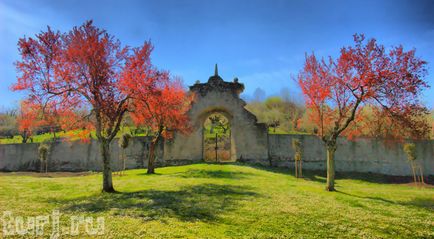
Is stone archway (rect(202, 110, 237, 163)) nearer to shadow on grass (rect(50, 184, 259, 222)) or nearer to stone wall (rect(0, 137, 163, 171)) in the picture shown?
stone wall (rect(0, 137, 163, 171))

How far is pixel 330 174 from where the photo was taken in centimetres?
1728

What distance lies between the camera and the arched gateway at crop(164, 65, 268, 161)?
98.7 feet

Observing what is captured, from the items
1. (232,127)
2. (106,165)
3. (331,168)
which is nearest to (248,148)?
(232,127)

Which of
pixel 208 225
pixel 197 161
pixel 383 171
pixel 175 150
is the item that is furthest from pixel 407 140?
pixel 208 225

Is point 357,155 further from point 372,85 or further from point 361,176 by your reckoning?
point 372,85

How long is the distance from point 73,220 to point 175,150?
20.7 metres

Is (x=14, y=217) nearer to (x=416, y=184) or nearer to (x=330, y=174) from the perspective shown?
(x=330, y=174)

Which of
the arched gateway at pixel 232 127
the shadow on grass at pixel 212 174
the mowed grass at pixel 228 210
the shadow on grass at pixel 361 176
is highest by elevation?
the arched gateway at pixel 232 127

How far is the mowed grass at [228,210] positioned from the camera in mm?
8945

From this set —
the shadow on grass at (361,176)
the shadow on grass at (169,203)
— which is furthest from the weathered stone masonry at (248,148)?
the shadow on grass at (169,203)

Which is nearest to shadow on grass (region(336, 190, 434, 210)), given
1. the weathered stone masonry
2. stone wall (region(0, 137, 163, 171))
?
the weathered stone masonry

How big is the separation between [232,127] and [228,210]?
65.2 ft

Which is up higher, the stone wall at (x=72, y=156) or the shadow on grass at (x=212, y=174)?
the stone wall at (x=72, y=156)

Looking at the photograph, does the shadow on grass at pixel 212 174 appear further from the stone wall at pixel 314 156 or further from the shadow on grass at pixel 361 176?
the stone wall at pixel 314 156
